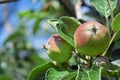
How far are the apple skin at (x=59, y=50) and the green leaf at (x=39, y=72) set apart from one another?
0.05 meters

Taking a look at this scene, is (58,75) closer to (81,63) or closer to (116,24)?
(81,63)

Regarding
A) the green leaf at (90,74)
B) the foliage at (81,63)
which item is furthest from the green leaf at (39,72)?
the green leaf at (90,74)

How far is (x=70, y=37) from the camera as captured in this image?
1221 millimetres

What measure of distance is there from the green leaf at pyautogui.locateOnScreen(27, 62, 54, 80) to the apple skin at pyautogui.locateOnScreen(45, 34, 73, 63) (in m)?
0.05

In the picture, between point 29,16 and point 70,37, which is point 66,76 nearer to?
point 70,37

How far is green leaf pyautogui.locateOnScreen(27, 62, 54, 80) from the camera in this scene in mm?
1280

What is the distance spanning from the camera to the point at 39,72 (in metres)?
1.29

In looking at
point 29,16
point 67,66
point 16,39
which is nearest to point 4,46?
point 16,39

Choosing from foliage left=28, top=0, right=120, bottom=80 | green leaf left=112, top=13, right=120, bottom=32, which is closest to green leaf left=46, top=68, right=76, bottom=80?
foliage left=28, top=0, right=120, bottom=80

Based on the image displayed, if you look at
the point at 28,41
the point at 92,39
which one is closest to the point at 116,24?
the point at 92,39

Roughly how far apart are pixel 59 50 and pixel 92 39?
0.13m

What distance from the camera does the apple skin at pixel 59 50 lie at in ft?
4.00

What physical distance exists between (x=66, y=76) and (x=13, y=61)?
2.07 metres

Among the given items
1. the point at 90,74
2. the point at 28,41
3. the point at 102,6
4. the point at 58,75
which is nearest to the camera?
the point at 90,74
